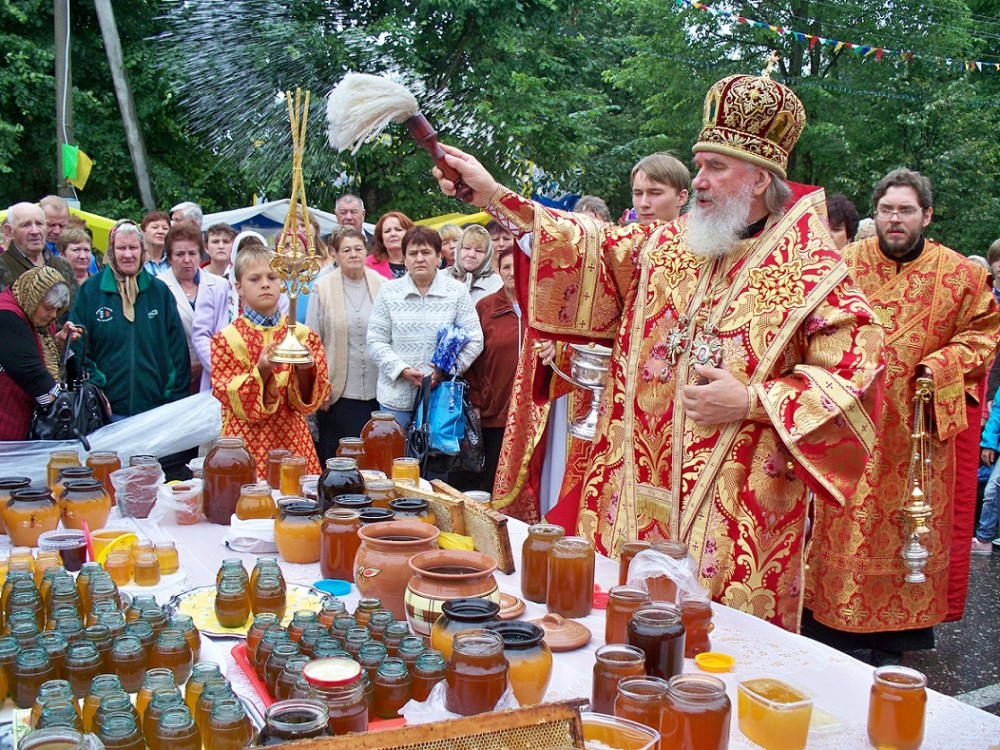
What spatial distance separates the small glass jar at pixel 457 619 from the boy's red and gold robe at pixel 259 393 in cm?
233

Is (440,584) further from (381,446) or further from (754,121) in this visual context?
(754,121)

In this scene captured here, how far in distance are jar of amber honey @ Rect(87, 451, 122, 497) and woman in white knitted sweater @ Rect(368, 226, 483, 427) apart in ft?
8.69

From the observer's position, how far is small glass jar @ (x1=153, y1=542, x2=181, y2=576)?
2854 millimetres

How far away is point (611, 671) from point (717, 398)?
118 cm

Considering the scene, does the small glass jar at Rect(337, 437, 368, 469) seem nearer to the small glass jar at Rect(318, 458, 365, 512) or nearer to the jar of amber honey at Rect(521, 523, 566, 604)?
the small glass jar at Rect(318, 458, 365, 512)

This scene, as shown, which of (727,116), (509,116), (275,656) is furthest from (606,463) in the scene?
(509,116)

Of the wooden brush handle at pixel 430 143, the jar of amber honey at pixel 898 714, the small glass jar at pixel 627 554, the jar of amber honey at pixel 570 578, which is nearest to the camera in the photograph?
the jar of amber honey at pixel 898 714

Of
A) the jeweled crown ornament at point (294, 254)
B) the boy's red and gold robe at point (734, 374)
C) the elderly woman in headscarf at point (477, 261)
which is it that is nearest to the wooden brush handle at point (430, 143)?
the boy's red and gold robe at point (734, 374)

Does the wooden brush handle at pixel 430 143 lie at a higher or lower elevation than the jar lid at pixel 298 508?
higher

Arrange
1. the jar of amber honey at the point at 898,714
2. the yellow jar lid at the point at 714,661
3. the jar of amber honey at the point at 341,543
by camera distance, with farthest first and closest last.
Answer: the jar of amber honey at the point at 341,543
the yellow jar lid at the point at 714,661
the jar of amber honey at the point at 898,714

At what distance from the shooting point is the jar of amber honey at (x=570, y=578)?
103 inches

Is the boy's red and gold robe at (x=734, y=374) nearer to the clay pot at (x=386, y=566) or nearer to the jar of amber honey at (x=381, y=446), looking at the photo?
the jar of amber honey at (x=381, y=446)

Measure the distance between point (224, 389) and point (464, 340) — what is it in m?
1.99

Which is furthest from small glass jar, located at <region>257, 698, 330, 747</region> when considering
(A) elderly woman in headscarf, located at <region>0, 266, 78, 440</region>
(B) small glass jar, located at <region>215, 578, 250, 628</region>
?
(A) elderly woman in headscarf, located at <region>0, 266, 78, 440</region>
